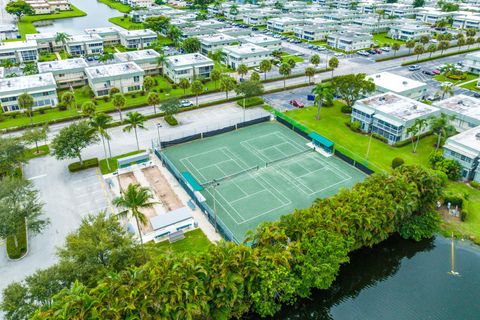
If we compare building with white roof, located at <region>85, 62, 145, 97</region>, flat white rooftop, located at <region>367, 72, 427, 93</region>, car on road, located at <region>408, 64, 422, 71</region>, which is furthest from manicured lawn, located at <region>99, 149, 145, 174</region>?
car on road, located at <region>408, 64, 422, 71</region>

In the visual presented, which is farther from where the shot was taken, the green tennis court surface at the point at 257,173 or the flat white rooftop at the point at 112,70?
the flat white rooftop at the point at 112,70

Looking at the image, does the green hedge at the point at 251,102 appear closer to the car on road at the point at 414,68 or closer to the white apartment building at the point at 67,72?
the white apartment building at the point at 67,72

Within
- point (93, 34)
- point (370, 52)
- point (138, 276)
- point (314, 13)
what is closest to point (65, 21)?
point (93, 34)

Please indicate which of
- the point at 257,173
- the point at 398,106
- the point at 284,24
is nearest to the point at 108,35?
the point at 284,24

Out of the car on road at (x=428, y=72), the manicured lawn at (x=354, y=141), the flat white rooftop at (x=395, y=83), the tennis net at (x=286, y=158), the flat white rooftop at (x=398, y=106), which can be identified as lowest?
the tennis net at (x=286, y=158)

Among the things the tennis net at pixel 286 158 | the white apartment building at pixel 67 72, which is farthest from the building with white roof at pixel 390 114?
the white apartment building at pixel 67 72

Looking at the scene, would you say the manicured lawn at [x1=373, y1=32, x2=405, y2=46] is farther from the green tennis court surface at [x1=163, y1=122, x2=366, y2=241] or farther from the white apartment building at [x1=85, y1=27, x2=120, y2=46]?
the white apartment building at [x1=85, y1=27, x2=120, y2=46]

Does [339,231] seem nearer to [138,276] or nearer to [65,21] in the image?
[138,276]
